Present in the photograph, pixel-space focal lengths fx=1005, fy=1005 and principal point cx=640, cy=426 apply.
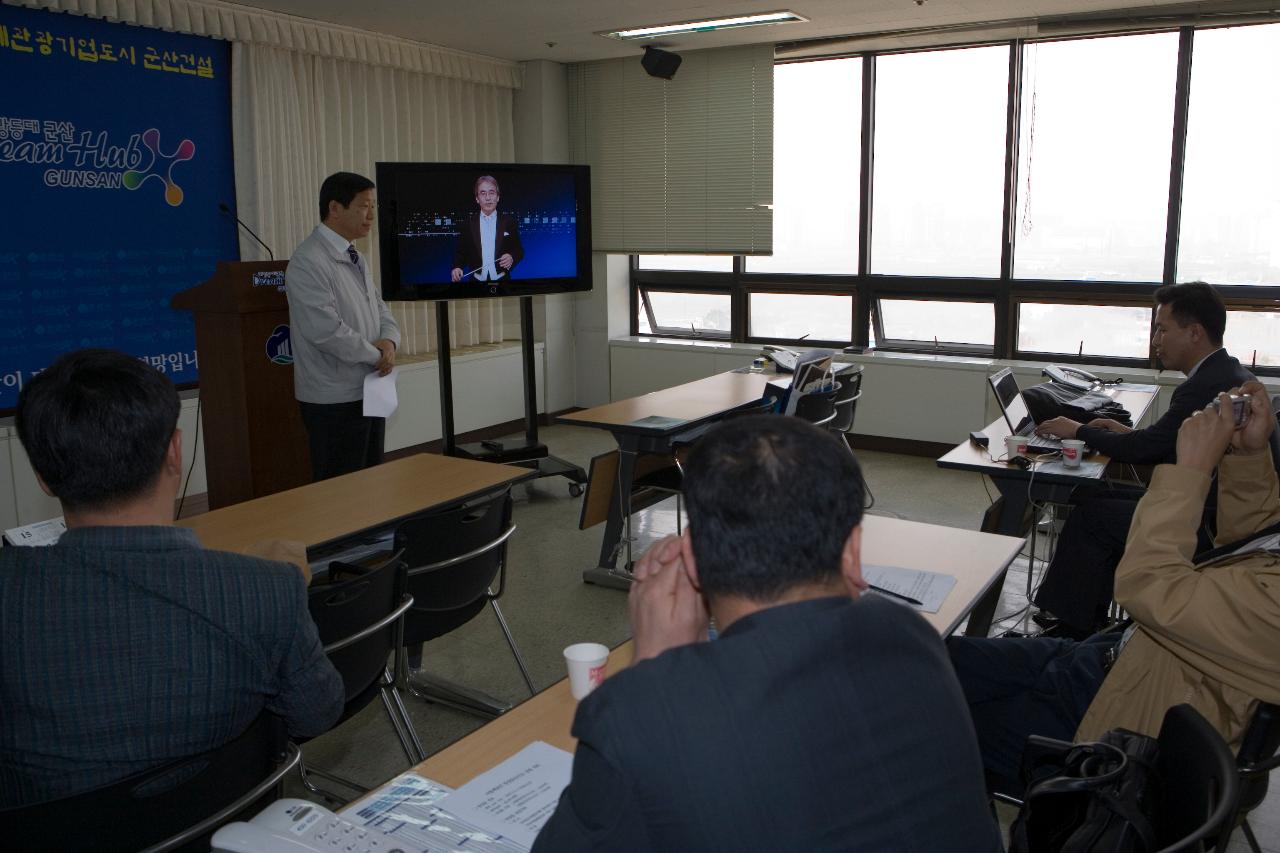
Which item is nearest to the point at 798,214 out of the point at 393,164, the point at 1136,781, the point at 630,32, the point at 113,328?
the point at 630,32

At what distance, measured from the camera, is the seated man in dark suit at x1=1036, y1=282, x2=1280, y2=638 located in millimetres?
3521

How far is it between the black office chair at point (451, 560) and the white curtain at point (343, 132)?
3.67m

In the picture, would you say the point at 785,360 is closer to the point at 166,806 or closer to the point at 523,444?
the point at 523,444

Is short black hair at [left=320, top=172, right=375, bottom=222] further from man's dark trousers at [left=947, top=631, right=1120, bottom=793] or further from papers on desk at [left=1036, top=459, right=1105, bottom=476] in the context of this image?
man's dark trousers at [left=947, top=631, right=1120, bottom=793]

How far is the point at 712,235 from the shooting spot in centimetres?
773

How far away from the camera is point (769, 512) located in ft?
3.59

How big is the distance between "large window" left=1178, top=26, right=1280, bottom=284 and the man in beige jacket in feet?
15.6

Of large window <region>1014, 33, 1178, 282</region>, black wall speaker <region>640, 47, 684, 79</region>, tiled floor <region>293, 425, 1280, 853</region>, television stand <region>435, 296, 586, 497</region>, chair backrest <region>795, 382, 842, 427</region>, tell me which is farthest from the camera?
black wall speaker <region>640, 47, 684, 79</region>

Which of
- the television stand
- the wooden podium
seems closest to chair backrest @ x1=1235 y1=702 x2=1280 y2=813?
the wooden podium

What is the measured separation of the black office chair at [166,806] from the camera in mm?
1443

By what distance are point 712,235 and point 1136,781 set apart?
21.4ft

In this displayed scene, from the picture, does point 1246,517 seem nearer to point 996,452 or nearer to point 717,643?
point 996,452

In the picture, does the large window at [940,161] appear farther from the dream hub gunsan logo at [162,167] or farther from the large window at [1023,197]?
the dream hub gunsan logo at [162,167]

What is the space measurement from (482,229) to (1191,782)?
196 inches
